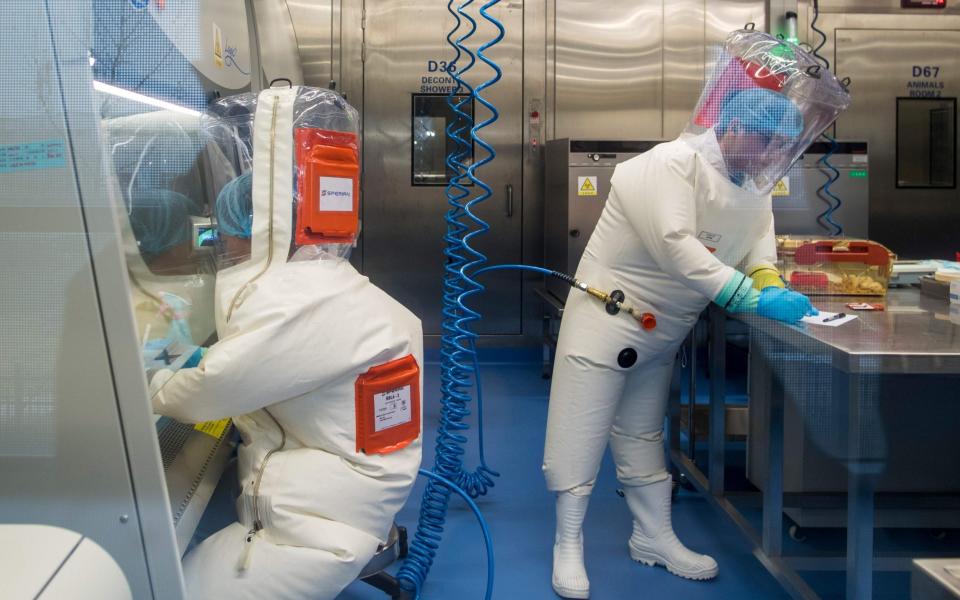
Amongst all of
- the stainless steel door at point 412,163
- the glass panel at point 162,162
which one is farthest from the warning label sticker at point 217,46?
the stainless steel door at point 412,163

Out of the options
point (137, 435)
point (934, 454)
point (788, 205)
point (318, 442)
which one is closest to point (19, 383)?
point (137, 435)

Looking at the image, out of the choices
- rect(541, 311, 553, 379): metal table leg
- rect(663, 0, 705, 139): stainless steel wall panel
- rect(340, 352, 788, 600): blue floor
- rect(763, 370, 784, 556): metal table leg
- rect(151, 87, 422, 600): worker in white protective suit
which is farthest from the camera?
rect(663, 0, 705, 139): stainless steel wall panel

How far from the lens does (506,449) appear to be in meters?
3.03

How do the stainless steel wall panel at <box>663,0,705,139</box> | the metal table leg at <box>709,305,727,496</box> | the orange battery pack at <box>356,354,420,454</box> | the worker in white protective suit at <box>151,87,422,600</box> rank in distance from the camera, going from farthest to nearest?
1. the stainless steel wall panel at <box>663,0,705,139</box>
2. the metal table leg at <box>709,305,727,496</box>
3. the orange battery pack at <box>356,354,420,454</box>
4. the worker in white protective suit at <box>151,87,422,600</box>

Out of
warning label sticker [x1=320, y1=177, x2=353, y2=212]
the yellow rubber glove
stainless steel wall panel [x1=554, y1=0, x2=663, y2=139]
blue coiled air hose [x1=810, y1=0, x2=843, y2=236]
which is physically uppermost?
stainless steel wall panel [x1=554, y1=0, x2=663, y2=139]

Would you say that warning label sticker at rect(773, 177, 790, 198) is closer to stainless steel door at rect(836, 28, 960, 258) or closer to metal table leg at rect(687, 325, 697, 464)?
stainless steel door at rect(836, 28, 960, 258)

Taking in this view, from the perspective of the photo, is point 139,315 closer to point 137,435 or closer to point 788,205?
point 137,435

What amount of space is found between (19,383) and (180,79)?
27.2 inches

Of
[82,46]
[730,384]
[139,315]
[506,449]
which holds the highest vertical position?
[82,46]

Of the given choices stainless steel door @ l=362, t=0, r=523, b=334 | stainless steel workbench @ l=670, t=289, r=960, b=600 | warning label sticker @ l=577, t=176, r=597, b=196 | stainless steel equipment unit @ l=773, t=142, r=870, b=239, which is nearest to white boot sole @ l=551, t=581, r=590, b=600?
stainless steel workbench @ l=670, t=289, r=960, b=600

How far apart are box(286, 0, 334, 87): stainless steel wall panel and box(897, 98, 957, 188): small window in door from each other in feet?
11.2

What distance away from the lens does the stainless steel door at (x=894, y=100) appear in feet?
15.7

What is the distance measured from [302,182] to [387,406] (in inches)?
15.3

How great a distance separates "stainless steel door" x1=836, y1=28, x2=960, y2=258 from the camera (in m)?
4.80
